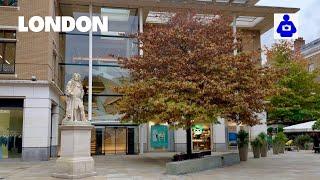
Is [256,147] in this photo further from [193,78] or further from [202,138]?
[193,78]

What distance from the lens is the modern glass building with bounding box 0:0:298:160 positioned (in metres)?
27.2

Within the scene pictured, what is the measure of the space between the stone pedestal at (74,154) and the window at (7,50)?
1204 centimetres

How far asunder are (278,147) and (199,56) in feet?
Result: 48.3

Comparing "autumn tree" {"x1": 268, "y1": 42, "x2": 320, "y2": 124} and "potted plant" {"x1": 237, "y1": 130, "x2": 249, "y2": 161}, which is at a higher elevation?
"autumn tree" {"x1": 268, "y1": 42, "x2": 320, "y2": 124}

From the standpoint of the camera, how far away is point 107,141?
33625 mm

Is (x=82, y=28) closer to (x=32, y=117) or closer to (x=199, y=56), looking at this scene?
(x=32, y=117)

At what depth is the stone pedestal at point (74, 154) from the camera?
54.3 ft

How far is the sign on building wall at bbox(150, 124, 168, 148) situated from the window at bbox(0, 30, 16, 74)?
1298cm

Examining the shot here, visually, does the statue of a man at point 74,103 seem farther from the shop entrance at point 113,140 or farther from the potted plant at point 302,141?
the potted plant at point 302,141

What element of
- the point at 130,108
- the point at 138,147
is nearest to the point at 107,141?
the point at 138,147

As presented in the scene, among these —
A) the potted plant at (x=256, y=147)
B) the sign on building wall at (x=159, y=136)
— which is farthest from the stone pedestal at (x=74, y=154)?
the sign on building wall at (x=159, y=136)

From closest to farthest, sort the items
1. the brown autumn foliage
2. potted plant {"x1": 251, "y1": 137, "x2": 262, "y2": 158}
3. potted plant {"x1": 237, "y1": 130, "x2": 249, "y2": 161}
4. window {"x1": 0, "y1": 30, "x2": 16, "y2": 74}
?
the brown autumn foliage < potted plant {"x1": 237, "y1": 130, "x2": 249, "y2": 161} < window {"x1": 0, "y1": 30, "x2": 16, "y2": 74} < potted plant {"x1": 251, "y1": 137, "x2": 262, "y2": 158}

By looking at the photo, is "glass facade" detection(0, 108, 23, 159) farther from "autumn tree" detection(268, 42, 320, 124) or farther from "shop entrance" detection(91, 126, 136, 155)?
"autumn tree" detection(268, 42, 320, 124)

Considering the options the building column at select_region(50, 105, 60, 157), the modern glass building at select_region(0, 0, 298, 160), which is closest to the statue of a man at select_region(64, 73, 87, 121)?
the modern glass building at select_region(0, 0, 298, 160)
